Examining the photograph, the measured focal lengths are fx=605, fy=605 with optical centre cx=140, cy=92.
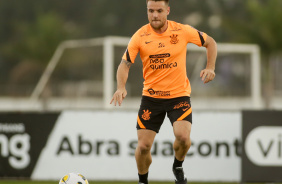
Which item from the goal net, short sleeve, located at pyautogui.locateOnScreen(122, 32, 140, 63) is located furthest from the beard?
the goal net

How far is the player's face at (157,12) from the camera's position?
727 cm

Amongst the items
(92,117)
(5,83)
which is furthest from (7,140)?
(5,83)

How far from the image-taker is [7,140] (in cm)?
1102

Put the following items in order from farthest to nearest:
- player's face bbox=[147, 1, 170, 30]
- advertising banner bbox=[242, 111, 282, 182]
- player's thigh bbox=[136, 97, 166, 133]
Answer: advertising banner bbox=[242, 111, 282, 182]
player's thigh bbox=[136, 97, 166, 133]
player's face bbox=[147, 1, 170, 30]

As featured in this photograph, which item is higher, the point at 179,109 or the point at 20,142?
the point at 179,109

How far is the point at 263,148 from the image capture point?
10492 millimetres

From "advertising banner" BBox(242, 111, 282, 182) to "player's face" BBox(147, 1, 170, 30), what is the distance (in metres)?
3.89

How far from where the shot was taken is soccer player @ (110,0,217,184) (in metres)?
7.42

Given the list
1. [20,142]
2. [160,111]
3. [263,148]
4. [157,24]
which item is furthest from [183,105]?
[20,142]

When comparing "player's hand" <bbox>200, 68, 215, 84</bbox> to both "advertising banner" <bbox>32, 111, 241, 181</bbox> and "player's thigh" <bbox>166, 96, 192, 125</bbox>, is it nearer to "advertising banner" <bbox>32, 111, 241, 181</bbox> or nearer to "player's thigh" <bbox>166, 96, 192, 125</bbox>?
"player's thigh" <bbox>166, 96, 192, 125</bbox>

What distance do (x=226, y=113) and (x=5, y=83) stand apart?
1679 inches

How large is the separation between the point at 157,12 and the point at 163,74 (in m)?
0.78

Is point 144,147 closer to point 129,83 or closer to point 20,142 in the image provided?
point 20,142

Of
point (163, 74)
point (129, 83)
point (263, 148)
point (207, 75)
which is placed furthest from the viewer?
point (129, 83)
